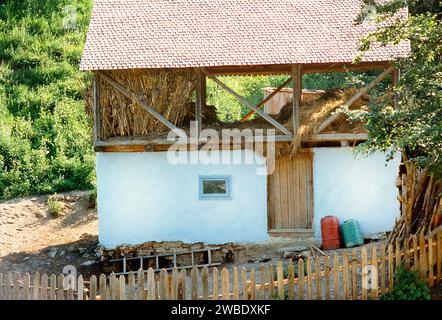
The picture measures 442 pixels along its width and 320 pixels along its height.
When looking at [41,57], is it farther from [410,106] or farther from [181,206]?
[410,106]

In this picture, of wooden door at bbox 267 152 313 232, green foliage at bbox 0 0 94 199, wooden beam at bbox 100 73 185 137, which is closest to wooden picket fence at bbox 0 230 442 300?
wooden door at bbox 267 152 313 232

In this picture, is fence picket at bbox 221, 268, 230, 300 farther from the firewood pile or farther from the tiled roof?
the tiled roof

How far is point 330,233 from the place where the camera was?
18703 mm

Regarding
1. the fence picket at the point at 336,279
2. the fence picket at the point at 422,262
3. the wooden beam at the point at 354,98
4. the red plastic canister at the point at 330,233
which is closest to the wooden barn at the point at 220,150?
the wooden beam at the point at 354,98

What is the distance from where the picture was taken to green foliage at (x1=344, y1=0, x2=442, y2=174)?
12.9 meters

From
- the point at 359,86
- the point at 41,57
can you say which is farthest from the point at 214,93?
the point at 359,86

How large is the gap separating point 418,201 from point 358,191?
438cm

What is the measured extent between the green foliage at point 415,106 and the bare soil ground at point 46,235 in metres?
8.66

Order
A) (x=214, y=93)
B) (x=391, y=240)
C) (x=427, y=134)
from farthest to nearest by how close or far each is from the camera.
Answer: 1. (x=214, y=93)
2. (x=391, y=240)
3. (x=427, y=134)

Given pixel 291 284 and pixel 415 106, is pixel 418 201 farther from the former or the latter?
pixel 291 284

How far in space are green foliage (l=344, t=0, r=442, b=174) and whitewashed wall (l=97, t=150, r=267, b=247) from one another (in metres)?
6.00

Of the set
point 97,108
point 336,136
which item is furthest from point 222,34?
point 336,136

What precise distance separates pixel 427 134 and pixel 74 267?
32.3 feet

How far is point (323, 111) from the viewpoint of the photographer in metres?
18.9
